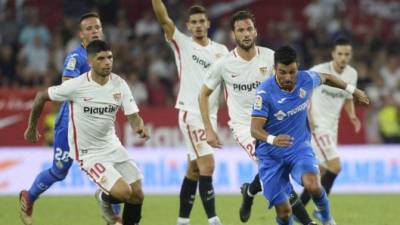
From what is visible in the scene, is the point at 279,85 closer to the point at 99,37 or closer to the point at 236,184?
the point at 99,37

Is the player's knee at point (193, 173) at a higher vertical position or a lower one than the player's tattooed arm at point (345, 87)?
lower

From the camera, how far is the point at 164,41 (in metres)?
22.4

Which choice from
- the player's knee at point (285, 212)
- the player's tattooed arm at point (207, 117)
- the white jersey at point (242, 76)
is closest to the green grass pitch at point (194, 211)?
the white jersey at point (242, 76)

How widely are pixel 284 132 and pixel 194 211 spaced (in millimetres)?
4426

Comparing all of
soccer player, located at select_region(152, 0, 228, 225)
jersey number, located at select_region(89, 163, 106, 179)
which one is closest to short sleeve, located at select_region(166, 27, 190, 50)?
soccer player, located at select_region(152, 0, 228, 225)

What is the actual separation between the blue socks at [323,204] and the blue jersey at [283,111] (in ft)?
1.77

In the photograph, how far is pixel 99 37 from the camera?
1166cm

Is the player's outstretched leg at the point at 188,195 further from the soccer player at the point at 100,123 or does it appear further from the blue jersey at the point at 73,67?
the blue jersey at the point at 73,67

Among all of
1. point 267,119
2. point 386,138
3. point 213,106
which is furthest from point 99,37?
point 386,138

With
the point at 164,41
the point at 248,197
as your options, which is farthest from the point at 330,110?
the point at 164,41

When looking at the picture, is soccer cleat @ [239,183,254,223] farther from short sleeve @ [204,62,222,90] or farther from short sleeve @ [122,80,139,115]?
short sleeve @ [122,80,139,115]

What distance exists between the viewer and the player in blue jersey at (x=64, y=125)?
1134 cm

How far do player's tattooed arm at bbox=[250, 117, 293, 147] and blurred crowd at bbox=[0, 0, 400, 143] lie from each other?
1055 cm

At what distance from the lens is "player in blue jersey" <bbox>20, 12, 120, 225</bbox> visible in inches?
447
